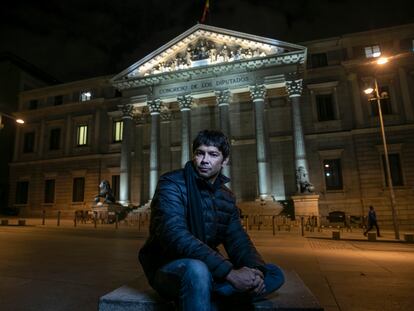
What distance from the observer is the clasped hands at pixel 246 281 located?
209 cm

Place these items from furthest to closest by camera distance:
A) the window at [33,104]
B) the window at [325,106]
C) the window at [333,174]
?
the window at [33,104]
the window at [325,106]
the window at [333,174]

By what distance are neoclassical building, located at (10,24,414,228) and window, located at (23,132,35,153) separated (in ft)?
25.5

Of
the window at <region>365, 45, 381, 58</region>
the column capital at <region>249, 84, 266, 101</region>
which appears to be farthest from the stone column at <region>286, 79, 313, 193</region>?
the window at <region>365, 45, 381, 58</region>

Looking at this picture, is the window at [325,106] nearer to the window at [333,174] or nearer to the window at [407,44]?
the window at [333,174]

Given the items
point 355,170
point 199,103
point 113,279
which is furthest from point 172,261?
point 199,103

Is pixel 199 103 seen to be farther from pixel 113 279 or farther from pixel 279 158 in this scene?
pixel 113 279

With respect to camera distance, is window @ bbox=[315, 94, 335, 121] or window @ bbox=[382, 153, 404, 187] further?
window @ bbox=[315, 94, 335, 121]

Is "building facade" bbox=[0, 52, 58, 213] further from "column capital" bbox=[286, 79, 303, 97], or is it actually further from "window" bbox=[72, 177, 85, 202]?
"column capital" bbox=[286, 79, 303, 97]

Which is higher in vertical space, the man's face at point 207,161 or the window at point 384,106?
the window at point 384,106

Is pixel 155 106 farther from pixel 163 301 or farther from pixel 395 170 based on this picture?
pixel 163 301

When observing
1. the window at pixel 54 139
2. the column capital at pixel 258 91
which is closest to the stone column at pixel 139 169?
the window at pixel 54 139

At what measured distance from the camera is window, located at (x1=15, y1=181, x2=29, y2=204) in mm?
37375

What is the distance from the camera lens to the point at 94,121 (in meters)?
35.9

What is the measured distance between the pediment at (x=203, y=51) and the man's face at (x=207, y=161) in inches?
997
